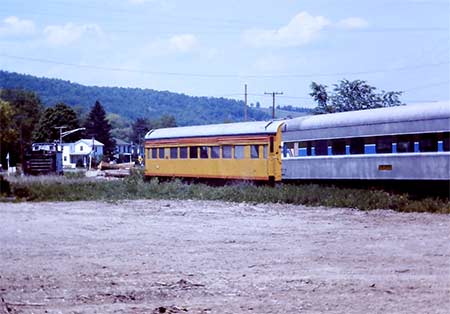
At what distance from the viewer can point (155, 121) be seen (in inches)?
1655

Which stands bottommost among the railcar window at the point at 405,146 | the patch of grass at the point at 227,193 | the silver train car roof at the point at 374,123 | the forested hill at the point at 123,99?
A: the patch of grass at the point at 227,193

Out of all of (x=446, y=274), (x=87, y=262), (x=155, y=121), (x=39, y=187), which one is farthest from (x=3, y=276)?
(x=155, y=121)

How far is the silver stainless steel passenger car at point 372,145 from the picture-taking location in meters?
19.2

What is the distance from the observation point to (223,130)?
29.6m

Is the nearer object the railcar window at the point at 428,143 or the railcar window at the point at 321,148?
the railcar window at the point at 428,143

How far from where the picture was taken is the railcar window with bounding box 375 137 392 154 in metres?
20.9

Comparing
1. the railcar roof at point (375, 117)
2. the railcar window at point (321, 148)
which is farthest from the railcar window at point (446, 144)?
the railcar window at point (321, 148)

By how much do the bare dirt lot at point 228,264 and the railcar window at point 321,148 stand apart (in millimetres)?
6851

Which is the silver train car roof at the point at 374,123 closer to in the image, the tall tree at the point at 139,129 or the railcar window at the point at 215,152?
the railcar window at the point at 215,152

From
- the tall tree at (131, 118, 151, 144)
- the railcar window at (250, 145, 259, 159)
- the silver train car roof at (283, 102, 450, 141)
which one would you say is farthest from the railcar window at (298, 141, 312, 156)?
the tall tree at (131, 118, 151, 144)

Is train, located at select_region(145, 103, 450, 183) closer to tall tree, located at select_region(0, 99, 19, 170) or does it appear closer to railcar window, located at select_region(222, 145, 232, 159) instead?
railcar window, located at select_region(222, 145, 232, 159)

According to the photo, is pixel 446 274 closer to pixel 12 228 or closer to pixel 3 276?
pixel 3 276

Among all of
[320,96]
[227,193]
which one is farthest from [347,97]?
[227,193]

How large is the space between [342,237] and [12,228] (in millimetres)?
7057
